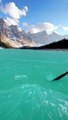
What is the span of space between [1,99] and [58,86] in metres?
11.9

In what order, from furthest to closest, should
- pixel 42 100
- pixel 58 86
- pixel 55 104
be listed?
pixel 58 86, pixel 42 100, pixel 55 104

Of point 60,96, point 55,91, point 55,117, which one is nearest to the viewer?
point 55,117

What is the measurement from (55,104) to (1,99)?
714 centimetres

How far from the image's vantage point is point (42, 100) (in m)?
24.4

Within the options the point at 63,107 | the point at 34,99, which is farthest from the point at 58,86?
the point at 63,107

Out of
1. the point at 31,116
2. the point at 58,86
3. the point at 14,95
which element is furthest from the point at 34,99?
the point at 58,86

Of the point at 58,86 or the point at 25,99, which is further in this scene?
the point at 58,86

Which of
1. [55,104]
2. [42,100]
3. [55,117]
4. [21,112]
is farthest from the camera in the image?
[42,100]

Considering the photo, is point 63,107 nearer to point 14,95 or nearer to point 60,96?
point 60,96

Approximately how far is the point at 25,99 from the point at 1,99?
318 centimetres

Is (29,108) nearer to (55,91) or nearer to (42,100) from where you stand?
(42,100)

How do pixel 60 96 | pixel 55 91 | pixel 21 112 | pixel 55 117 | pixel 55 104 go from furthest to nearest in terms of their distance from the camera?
pixel 55 91 < pixel 60 96 < pixel 55 104 < pixel 21 112 < pixel 55 117

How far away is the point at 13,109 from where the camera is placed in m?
21.3

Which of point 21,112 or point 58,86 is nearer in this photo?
point 21,112
